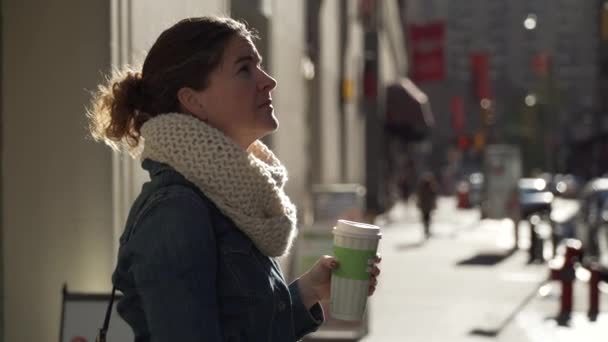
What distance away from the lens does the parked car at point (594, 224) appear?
1622 centimetres

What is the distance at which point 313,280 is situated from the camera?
2764mm

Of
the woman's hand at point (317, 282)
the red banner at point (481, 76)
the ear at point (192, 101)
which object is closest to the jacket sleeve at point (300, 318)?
the woman's hand at point (317, 282)

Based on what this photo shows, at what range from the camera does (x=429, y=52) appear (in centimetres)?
3875

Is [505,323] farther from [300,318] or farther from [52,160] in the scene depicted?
[300,318]

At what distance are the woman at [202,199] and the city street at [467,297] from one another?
7454 mm

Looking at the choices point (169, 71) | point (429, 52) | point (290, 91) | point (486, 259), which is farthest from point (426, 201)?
point (169, 71)

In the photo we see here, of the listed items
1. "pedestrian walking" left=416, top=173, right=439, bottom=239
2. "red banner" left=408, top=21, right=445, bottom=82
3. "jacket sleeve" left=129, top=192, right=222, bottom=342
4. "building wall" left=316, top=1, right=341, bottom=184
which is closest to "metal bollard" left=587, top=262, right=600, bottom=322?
"building wall" left=316, top=1, right=341, bottom=184

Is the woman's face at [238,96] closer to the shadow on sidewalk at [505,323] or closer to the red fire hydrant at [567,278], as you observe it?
the shadow on sidewalk at [505,323]

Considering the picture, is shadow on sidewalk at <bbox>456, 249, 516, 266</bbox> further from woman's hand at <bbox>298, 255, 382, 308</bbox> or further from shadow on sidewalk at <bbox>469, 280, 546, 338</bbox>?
woman's hand at <bbox>298, 255, 382, 308</bbox>

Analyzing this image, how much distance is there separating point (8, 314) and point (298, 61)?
8.24 meters

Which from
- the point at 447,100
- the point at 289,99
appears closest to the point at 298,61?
the point at 289,99

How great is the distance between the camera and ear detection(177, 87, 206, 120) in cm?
236

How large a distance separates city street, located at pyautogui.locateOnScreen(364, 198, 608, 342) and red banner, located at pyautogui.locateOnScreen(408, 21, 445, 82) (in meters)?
15.6

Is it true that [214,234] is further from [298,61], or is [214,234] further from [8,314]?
[298,61]
